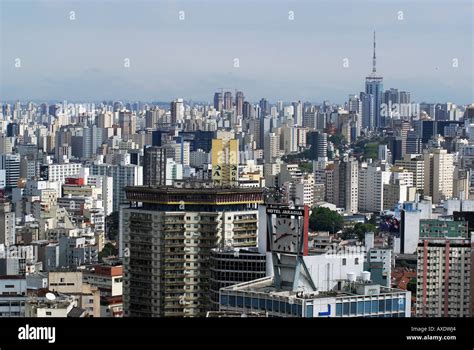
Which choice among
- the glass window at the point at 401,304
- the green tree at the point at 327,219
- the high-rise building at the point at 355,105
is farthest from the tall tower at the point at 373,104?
the glass window at the point at 401,304

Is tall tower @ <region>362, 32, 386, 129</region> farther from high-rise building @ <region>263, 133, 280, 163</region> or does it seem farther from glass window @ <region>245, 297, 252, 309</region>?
glass window @ <region>245, 297, 252, 309</region>

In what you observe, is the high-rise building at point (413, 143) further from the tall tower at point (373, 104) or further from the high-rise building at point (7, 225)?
the high-rise building at point (7, 225)

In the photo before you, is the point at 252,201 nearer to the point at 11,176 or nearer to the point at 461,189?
the point at 461,189

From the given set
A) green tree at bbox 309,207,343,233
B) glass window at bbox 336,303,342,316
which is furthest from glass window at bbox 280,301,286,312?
green tree at bbox 309,207,343,233

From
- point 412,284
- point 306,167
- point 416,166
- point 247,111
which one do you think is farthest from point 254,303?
point 416,166

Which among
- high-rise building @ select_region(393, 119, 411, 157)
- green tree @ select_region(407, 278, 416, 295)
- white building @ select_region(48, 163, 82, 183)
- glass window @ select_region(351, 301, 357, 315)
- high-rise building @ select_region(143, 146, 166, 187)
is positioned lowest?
green tree @ select_region(407, 278, 416, 295)

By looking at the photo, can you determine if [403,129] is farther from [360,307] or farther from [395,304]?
[360,307]

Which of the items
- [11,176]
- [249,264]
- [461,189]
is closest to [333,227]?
[461,189]
